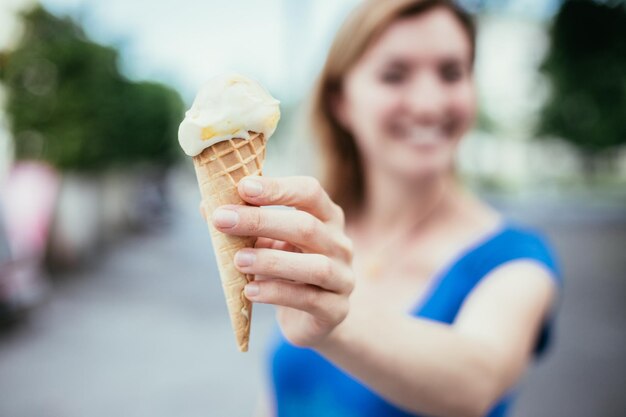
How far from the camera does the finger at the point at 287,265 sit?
1061 millimetres

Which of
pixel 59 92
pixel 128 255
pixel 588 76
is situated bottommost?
pixel 128 255

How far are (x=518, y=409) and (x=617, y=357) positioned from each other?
204 cm

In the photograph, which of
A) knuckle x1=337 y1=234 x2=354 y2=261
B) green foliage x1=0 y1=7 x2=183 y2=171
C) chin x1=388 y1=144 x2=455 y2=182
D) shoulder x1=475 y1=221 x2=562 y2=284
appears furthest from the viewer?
green foliage x1=0 y1=7 x2=183 y2=171

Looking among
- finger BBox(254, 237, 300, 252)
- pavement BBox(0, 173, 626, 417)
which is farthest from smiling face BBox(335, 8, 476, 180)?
pavement BBox(0, 173, 626, 417)

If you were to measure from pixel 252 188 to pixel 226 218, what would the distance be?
3.3 inches

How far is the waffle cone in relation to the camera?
1.27m

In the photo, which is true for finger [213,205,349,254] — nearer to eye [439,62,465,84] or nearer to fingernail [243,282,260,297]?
fingernail [243,282,260,297]

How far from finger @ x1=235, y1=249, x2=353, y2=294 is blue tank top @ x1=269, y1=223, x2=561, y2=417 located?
35.9 inches

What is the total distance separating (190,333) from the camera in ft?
22.6

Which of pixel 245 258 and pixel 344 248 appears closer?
pixel 245 258

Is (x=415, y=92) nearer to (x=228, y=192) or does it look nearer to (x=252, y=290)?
(x=228, y=192)

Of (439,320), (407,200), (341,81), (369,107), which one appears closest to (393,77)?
(369,107)

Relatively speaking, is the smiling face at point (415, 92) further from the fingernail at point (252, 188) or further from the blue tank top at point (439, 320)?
the fingernail at point (252, 188)

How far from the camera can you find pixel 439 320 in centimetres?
187
